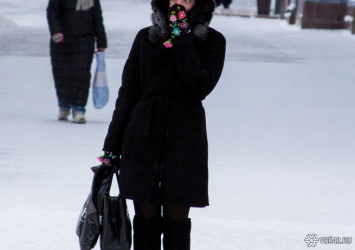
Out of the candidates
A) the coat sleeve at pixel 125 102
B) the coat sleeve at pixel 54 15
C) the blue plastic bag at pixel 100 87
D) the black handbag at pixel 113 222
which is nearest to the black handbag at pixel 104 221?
the black handbag at pixel 113 222

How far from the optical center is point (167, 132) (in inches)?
196

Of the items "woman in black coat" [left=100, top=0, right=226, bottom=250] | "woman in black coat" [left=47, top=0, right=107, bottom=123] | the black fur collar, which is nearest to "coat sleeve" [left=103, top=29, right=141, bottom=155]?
"woman in black coat" [left=100, top=0, right=226, bottom=250]

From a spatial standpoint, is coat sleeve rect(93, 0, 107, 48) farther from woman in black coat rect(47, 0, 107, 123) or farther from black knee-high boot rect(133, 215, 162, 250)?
black knee-high boot rect(133, 215, 162, 250)

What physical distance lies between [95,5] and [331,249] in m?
6.03

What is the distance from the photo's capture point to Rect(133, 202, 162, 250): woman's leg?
5.05m

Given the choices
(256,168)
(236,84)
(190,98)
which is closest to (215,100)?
(236,84)

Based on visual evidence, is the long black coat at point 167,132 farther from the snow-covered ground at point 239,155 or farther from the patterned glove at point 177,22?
the snow-covered ground at point 239,155

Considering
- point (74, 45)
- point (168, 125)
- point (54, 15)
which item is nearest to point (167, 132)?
point (168, 125)

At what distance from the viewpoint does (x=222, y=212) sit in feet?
25.4

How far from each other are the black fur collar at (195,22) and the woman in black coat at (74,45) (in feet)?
23.2

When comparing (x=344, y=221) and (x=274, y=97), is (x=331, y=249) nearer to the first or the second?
(x=344, y=221)

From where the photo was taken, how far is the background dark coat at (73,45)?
12.1 meters

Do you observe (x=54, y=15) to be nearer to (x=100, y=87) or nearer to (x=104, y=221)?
(x=100, y=87)

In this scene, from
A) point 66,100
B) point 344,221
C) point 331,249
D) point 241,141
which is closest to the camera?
Answer: point 331,249
